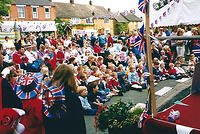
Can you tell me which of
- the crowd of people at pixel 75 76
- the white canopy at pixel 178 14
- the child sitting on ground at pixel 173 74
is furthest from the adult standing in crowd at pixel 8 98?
the child sitting on ground at pixel 173 74

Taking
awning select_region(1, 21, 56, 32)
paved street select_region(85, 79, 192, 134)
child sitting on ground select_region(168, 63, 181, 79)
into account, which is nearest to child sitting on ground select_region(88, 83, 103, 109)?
paved street select_region(85, 79, 192, 134)

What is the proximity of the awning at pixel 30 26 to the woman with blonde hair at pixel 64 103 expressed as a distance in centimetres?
2383

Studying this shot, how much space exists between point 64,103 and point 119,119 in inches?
40.7

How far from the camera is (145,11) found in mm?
3027

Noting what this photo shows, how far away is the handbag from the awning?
2458 cm

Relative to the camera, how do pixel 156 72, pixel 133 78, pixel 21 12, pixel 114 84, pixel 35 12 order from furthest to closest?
1. pixel 35 12
2. pixel 21 12
3. pixel 156 72
4. pixel 133 78
5. pixel 114 84

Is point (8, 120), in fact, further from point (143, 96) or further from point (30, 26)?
point (30, 26)

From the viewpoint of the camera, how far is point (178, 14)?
4.16 metres

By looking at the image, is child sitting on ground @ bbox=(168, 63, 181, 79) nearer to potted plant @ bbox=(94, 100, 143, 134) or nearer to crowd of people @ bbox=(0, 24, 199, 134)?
crowd of people @ bbox=(0, 24, 199, 134)

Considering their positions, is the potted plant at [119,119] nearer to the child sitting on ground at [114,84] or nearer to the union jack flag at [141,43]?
the union jack flag at [141,43]

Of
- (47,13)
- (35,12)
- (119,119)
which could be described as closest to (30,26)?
(35,12)

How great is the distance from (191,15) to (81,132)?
9.93ft

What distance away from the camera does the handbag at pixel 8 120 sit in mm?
2002

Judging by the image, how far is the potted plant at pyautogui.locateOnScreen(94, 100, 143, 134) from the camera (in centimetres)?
333
